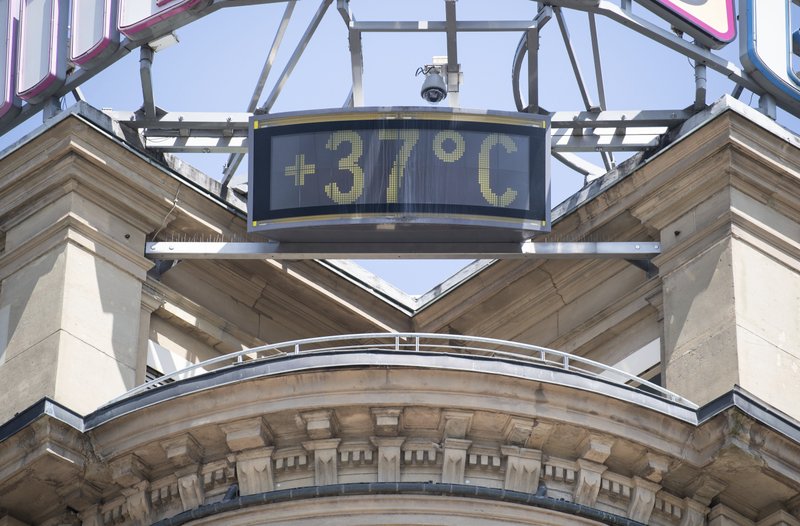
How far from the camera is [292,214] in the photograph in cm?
4034

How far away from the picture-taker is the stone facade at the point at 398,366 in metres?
36.2

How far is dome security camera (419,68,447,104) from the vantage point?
141 ft

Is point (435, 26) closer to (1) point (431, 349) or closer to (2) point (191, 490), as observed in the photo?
(1) point (431, 349)

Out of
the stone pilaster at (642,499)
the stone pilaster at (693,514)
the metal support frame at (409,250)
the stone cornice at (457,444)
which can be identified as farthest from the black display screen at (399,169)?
the stone pilaster at (693,514)

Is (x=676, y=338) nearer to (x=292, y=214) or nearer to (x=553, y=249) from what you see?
(x=553, y=249)

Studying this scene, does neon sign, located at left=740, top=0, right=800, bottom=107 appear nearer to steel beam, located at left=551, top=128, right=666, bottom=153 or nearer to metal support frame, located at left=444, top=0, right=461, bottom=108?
steel beam, located at left=551, top=128, right=666, bottom=153

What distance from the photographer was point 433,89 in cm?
4309

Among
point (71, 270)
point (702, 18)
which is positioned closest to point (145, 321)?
point (71, 270)

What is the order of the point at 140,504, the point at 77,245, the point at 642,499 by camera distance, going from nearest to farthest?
the point at 642,499
the point at 140,504
the point at 77,245

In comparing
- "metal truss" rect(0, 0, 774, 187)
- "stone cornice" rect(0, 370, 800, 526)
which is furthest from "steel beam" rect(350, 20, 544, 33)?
"stone cornice" rect(0, 370, 800, 526)

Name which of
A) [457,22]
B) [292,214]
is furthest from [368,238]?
[457,22]

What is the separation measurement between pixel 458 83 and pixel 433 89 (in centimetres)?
64

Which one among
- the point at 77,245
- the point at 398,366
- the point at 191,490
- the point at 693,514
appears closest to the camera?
the point at 398,366

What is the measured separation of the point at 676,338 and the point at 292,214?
601 centimetres
